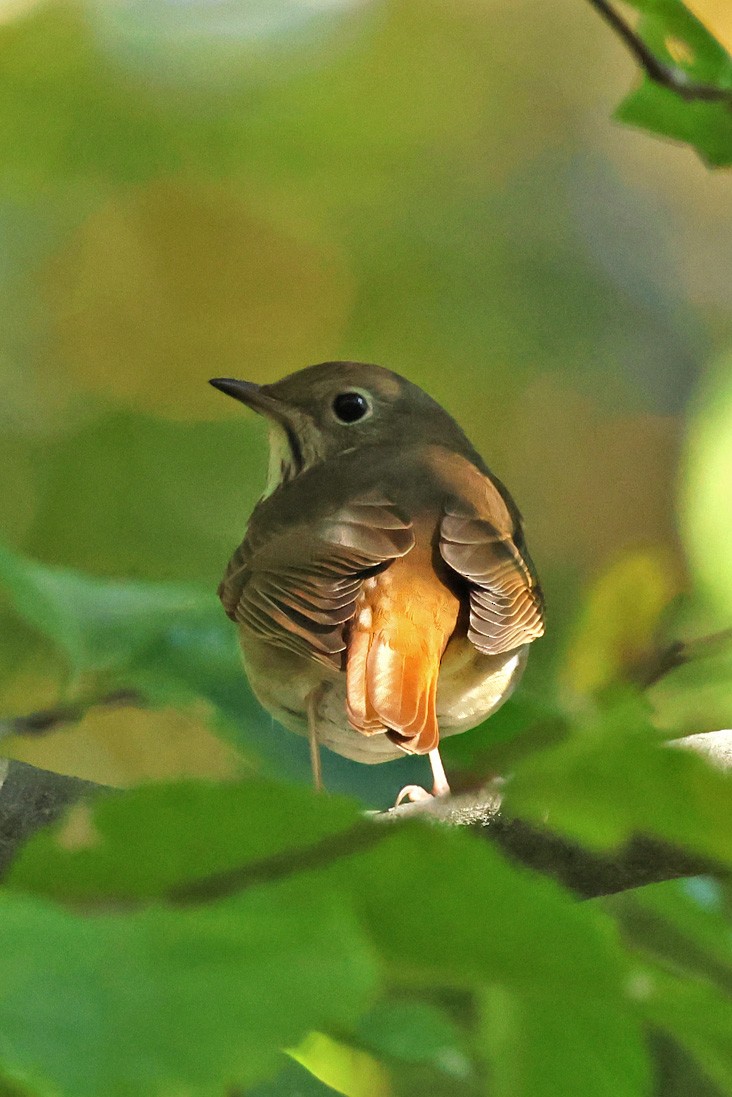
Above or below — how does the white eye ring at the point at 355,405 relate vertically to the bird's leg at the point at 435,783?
above

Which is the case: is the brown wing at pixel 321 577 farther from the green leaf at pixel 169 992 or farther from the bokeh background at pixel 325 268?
the bokeh background at pixel 325 268

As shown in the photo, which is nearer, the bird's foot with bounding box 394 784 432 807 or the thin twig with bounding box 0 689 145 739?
the thin twig with bounding box 0 689 145 739

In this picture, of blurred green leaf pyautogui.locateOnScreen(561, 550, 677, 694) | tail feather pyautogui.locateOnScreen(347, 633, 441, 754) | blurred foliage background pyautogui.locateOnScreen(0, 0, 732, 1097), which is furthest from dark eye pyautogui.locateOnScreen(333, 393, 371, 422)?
tail feather pyautogui.locateOnScreen(347, 633, 441, 754)

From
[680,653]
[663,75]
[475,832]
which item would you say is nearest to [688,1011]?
[475,832]

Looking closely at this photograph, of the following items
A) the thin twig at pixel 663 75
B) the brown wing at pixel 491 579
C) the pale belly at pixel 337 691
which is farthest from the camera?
the pale belly at pixel 337 691

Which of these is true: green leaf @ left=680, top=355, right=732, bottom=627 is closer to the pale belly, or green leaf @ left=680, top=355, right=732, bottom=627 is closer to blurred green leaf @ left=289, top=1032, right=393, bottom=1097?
the pale belly

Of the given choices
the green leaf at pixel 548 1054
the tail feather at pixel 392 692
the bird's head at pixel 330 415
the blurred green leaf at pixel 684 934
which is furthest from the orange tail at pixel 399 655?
the green leaf at pixel 548 1054
